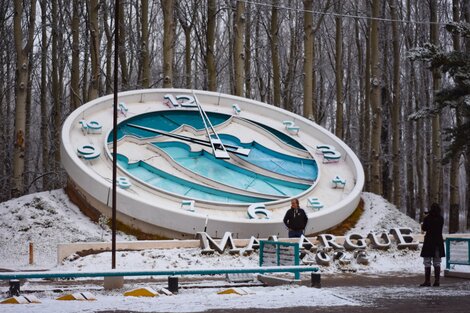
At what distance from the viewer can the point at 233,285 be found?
15.1 m

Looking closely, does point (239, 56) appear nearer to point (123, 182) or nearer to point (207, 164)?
point (207, 164)

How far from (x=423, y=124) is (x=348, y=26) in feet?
29.5

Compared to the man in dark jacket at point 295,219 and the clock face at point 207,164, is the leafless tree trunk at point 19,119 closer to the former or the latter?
the clock face at point 207,164

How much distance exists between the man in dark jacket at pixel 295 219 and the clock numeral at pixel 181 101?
277 inches

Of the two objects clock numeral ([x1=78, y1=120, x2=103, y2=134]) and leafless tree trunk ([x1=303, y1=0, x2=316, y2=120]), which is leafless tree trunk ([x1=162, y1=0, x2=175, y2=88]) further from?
clock numeral ([x1=78, y1=120, x2=103, y2=134])

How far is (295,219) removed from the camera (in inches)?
770

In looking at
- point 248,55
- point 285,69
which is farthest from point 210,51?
point 285,69

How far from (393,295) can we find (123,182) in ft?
29.7

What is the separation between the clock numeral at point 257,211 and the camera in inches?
813

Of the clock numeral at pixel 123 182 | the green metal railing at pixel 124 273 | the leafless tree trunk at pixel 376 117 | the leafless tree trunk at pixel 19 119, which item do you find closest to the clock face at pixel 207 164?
the clock numeral at pixel 123 182

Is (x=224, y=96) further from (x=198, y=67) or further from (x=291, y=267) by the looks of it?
(x=198, y=67)

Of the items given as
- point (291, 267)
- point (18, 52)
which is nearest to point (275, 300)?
point (291, 267)

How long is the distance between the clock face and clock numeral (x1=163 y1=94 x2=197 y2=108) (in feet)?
0.16

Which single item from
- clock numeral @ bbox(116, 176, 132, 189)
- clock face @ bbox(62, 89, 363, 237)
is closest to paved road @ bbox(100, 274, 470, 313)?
clock face @ bbox(62, 89, 363, 237)
